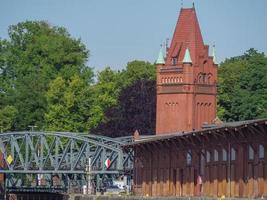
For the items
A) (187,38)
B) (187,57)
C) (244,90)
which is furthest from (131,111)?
(244,90)

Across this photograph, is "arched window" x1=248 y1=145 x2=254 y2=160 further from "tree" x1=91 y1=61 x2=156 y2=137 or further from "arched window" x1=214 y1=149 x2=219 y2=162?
"tree" x1=91 y1=61 x2=156 y2=137

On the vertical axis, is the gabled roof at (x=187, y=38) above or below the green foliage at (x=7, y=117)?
above

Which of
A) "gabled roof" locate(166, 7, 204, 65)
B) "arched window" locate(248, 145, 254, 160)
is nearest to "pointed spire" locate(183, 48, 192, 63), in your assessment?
"gabled roof" locate(166, 7, 204, 65)

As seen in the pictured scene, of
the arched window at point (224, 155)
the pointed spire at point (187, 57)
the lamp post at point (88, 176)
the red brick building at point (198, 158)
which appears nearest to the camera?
the red brick building at point (198, 158)

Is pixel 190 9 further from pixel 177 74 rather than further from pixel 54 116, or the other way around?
pixel 54 116

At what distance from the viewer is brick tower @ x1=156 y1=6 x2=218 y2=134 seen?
176500 millimetres

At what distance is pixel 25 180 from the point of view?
182250mm

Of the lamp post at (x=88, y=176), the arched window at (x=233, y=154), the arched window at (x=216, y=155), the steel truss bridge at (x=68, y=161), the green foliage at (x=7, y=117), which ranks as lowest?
the arched window at (x=233, y=154)

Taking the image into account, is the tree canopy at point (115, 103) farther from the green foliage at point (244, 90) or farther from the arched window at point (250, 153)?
the arched window at point (250, 153)

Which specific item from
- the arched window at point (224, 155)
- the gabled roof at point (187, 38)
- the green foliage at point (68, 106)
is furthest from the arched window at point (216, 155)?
the green foliage at point (68, 106)

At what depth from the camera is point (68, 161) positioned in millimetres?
163125

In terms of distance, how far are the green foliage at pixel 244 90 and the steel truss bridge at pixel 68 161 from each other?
28.3 meters

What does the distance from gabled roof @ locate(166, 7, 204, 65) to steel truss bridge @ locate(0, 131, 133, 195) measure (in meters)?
20.0

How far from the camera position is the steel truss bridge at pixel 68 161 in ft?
473
